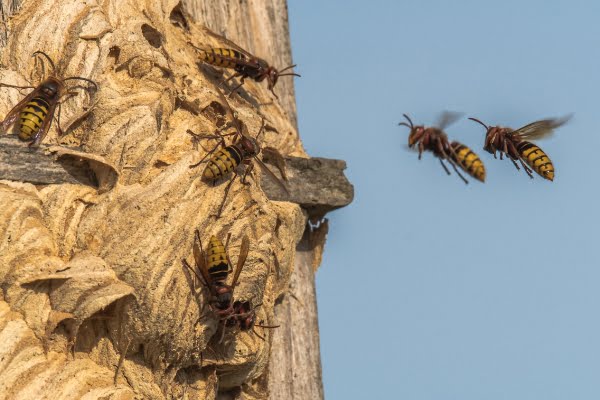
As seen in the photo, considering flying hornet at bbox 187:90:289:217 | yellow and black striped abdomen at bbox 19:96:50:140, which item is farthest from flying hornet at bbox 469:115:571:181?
yellow and black striped abdomen at bbox 19:96:50:140

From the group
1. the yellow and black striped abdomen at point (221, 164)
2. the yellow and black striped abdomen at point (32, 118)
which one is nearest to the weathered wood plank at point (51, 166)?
the yellow and black striped abdomen at point (32, 118)

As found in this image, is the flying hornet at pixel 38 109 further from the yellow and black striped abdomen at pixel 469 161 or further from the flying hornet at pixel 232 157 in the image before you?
the yellow and black striped abdomen at pixel 469 161

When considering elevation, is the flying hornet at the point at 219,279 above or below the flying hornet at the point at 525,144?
below

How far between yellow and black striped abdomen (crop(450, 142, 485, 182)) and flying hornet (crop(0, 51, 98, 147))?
161cm

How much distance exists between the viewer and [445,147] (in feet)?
18.6

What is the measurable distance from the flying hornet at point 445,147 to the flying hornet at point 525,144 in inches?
5.2

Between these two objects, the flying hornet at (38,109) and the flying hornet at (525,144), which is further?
the flying hornet at (525,144)

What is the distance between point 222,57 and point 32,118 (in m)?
1.16

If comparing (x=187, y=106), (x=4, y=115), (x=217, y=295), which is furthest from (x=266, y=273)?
(x=4, y=115)

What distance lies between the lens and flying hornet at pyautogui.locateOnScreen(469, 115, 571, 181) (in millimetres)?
5344

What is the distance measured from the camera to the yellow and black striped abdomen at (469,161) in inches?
213

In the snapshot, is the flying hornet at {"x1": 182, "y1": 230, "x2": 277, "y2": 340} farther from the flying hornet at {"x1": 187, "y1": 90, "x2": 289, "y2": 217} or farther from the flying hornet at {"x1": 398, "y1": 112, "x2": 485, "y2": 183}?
the flying hornet at {"x1": 398, "y1": 112, "x2": 485, "y2": 183}

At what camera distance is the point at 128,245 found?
483cm

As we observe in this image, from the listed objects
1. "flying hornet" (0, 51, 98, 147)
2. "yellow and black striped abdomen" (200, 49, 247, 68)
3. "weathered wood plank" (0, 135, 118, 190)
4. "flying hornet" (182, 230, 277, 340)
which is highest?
"yellow and black striped abdomen" (200, 49, 247, 68)
